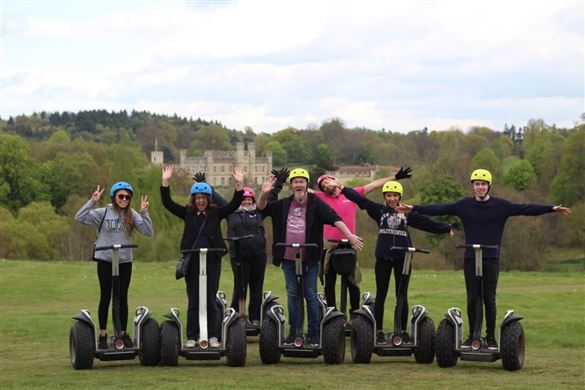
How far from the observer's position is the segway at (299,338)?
15.5 meters

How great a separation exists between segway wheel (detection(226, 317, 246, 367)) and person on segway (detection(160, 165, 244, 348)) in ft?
1.45

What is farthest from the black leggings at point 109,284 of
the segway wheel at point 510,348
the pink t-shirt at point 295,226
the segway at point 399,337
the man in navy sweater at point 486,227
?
the segway wheel at point 510,348

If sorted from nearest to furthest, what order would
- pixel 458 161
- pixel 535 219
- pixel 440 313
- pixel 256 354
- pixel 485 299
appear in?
pixel 485 299, pixel 256 354, pixel 440 313, pixel 535 219, pixel 458 161

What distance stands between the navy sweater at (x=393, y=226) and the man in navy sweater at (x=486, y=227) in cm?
108

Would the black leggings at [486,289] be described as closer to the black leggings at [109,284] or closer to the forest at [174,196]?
the black leggings at [109,284]

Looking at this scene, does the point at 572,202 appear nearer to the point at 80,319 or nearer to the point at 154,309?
the point at 154,309

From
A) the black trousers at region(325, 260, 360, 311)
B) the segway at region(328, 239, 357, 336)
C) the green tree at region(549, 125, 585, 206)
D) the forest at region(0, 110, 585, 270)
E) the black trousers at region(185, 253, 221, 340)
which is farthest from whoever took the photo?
the green tree at region(549, 125, 585, 206)

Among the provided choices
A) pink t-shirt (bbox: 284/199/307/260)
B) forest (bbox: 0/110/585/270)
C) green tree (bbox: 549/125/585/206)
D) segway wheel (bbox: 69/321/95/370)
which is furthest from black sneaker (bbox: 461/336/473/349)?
green tree (bbox: 549/125/585/206)

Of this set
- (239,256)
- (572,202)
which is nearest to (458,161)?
(572,202)

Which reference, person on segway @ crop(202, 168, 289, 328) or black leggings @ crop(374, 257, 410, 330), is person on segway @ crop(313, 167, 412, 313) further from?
black leggings @ crop(374, 257, 410, 330)

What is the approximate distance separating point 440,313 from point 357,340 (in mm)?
9097

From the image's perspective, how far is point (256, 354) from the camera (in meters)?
17.3

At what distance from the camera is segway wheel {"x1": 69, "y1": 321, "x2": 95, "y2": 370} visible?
603 inches

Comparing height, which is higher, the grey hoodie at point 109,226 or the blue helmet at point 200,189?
the blue helmet at point 200,189
